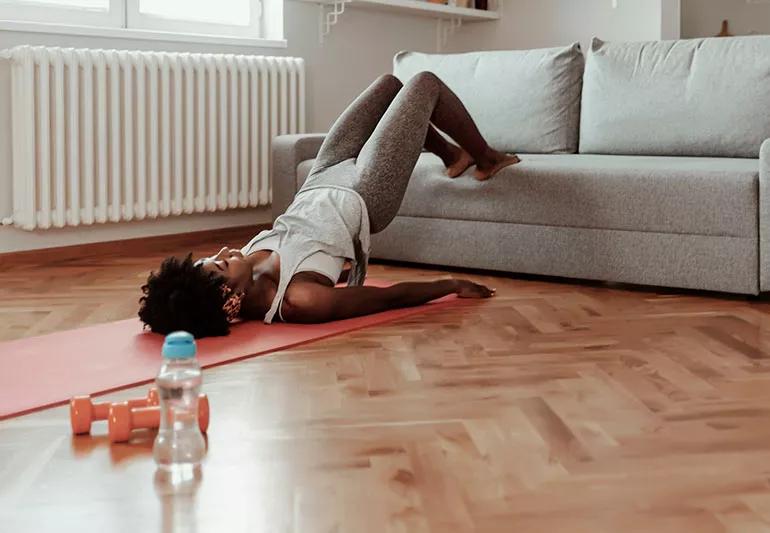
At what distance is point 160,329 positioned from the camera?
2.95 meters

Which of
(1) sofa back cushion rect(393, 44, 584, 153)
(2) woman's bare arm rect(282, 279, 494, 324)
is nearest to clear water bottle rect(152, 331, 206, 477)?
(2) woman's bare arm rect(282, 279, 494, 324)

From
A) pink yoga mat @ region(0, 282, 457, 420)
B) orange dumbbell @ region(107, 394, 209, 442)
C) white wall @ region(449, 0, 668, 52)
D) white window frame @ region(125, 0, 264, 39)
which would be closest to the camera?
orange dumbbell @ region(107, 394, 209, 442)

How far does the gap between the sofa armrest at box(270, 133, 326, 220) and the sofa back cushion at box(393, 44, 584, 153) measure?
66cm

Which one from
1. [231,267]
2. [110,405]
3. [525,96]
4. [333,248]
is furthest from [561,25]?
[110,405]

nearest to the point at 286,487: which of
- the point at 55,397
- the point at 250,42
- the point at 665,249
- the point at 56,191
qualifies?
the point at 55,397

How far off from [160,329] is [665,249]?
1691 mm

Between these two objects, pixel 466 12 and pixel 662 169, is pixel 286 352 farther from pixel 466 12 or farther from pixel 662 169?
pixel 466 12

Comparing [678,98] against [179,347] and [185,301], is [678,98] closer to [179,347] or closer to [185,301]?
[185,301]

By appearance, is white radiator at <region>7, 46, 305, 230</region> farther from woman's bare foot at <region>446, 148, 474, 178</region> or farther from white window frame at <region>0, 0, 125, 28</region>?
woman's bare foot at <region>446, 148, 474, 178</region>

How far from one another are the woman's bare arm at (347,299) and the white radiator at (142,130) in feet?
5.16

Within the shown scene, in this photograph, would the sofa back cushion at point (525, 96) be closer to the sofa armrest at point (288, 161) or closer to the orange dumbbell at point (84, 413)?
the sofa armrest at point (288, 161)

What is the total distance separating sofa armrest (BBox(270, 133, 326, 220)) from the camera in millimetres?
4539

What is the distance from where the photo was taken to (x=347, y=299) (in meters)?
3.14

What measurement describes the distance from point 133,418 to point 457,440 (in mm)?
601
